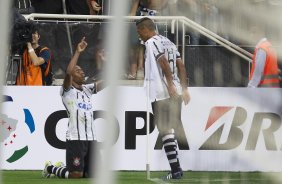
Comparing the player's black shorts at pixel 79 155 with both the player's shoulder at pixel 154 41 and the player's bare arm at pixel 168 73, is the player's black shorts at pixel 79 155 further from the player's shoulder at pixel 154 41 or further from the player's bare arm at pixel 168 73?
the player's shoulder at pixel 154 41

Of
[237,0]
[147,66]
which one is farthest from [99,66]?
[237,0]

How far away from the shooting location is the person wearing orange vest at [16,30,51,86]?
1112 centimetres

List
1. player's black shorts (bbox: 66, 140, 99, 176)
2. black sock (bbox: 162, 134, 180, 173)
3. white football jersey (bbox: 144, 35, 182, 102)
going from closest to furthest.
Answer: black sock (bbox: 162, 134, 180, 173) → white football jersey (bbox: 144, 35, 182, 102) → player's black shorts (bbox: 66, 140, 99, 176)

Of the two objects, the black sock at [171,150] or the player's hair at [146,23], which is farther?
the player's hair at [146,23]

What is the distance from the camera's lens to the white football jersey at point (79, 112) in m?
10.0

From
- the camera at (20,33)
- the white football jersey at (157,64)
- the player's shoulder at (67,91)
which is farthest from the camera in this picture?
the player's shoulder at (67,91)

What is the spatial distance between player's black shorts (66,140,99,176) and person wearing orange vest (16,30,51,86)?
51.9 inches

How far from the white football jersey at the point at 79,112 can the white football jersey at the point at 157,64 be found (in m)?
0.70

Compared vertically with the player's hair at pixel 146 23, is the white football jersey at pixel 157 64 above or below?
below

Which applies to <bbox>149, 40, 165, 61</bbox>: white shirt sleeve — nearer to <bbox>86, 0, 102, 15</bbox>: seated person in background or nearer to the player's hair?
the player's hair

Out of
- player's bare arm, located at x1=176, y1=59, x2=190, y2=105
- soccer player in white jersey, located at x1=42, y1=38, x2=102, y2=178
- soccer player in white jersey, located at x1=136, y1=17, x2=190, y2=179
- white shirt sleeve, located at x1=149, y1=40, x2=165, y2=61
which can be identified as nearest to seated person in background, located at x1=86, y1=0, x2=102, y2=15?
soccer player in white jersey, located at x1=42, y1=38, x2=102, y2=178

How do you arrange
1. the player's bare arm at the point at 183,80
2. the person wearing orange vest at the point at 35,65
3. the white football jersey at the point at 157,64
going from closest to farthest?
the white football jersey at the point at 157,64, the player's bare arm at the point at 183,80, the person wearing orange vest at the point at 35,65

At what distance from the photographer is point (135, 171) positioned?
10555 millimetres

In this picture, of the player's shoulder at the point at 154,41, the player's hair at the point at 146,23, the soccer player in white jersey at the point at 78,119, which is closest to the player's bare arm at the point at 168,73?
the player's shoulder at the point at 154,41
